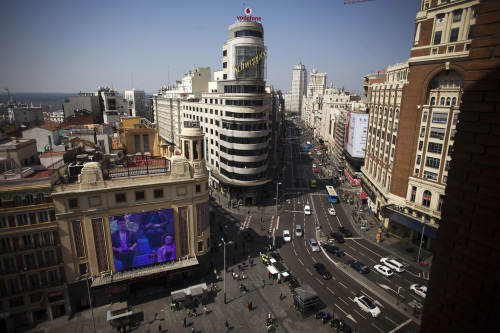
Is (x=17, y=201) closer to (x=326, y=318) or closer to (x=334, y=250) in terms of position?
(x=326, y=318)

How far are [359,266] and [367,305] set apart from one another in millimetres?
10248

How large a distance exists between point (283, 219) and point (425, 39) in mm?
46282

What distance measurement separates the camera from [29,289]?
3522cm

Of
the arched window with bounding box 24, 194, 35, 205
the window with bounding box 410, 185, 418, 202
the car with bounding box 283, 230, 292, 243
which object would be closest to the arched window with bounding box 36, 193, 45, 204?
the arched window with bounding box 24, 194, 35, 205

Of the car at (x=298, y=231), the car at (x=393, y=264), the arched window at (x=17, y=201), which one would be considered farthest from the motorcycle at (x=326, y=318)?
the arched window at (x=17, y=201)

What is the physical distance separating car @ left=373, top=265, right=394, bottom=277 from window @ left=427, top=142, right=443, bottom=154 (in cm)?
2282

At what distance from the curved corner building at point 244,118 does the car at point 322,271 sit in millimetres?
29372

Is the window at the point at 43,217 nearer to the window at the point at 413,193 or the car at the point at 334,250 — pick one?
the car at the point at 334,250

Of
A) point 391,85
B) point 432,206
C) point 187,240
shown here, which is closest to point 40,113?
point 187,240

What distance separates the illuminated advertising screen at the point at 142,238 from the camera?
38844mm

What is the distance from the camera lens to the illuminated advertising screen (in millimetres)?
38844

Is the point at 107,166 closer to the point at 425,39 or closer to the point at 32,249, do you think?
the point at 32,249

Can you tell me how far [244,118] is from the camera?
68.8m

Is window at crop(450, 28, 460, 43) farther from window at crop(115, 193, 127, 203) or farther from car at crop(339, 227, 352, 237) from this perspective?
window at crop(115, 193, 127, 203)
